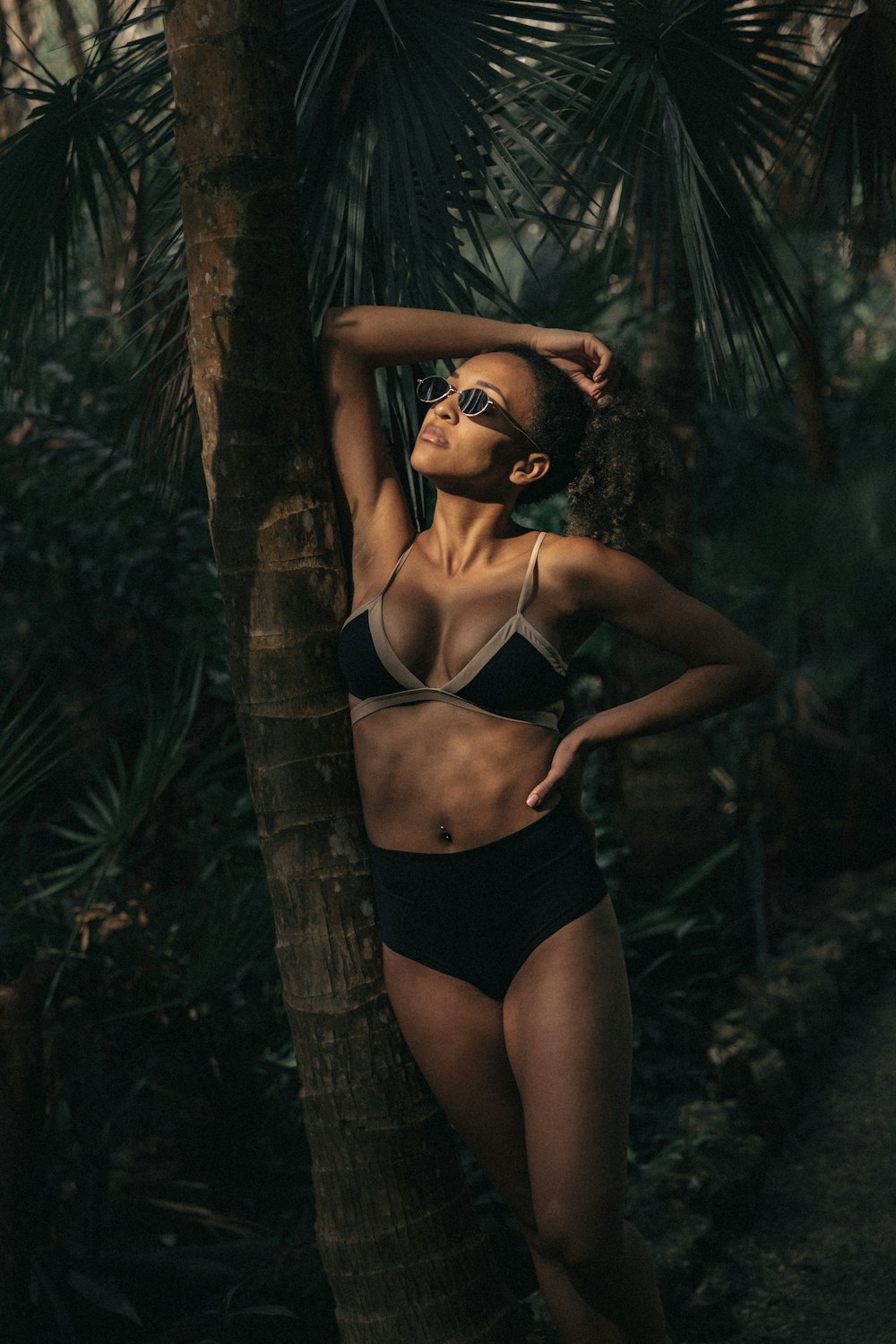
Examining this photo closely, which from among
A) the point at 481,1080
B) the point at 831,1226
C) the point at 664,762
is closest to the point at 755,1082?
the point at 831,1226

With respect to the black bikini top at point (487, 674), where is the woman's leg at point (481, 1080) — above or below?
below

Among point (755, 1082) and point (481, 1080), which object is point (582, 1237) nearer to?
point (481, 1080)

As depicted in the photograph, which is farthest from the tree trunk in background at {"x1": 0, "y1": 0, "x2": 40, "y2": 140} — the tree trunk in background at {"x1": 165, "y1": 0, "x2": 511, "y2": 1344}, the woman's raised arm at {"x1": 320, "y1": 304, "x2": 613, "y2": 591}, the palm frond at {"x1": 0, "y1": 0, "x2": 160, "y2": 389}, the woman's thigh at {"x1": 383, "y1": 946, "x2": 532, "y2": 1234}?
the woman's thigh at {"x1": 383, "y1": 946, "x2": 532, "y2": 1234}

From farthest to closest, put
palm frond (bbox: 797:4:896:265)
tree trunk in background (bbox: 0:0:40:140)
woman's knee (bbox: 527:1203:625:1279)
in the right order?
1. tree trunk in background (bbox: 0:0:40:140)
2. palm frond (bbox: 797:4:896:265)
3. woman's knee (bbox: 527:1203:625:1279)

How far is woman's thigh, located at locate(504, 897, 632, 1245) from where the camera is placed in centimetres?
222

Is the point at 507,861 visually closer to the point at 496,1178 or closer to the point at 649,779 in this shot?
the point at 496,1178

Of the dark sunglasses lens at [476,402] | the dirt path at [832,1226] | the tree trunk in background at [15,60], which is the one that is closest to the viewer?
the dark sunglasses lens at [476,402]

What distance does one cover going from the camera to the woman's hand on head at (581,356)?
8.25 feet

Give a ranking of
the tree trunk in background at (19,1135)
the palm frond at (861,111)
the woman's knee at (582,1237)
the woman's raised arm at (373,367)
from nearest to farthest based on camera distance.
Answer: the woman's knee at (582,1237) → the woman's raised arm at (373,367) → the tree trunk in background at (19,1135) → the palm frond at (861,111)

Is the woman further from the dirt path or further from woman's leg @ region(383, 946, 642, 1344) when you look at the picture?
the dirt path

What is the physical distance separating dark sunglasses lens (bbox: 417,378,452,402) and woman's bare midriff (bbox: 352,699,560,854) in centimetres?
62

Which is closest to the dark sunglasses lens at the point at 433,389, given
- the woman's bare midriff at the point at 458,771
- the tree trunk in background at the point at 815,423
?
the woman's bare midriff at the point at 458,771

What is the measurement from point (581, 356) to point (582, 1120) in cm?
146

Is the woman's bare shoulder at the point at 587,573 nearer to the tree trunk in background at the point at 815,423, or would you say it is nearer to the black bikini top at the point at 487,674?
the black bikini top at the point at 487,674
